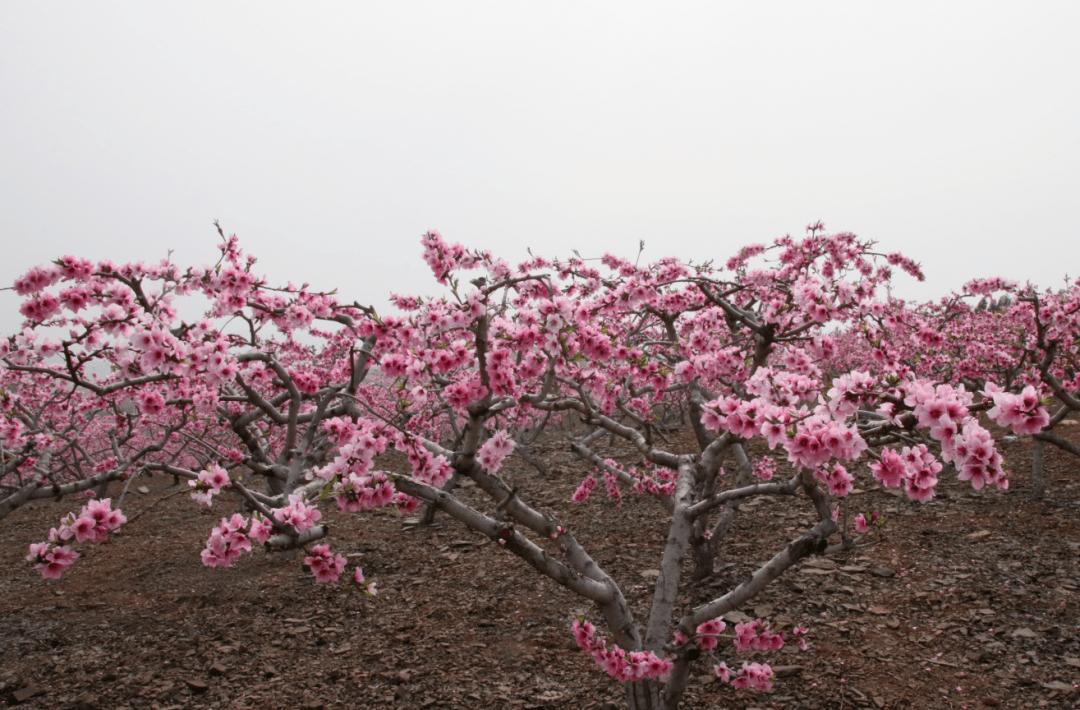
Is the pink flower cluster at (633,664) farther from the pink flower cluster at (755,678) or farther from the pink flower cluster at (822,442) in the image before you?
the pink flower cluster at (822,442)

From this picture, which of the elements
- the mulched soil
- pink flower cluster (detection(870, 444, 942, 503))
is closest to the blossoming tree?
pink flower cluster (detection(870, 444, 942, 503))

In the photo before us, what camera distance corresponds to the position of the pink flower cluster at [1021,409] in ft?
8.20

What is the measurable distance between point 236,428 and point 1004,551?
9114mm

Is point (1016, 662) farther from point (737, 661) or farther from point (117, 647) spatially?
point (117, 647)

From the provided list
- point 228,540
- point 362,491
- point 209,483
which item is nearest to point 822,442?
point 362,491

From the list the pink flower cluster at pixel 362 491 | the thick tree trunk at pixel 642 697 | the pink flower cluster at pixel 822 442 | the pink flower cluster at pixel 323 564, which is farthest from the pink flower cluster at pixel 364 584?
the pink flower cluster at pixel 822 442

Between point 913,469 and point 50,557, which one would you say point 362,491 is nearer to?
point 50,557

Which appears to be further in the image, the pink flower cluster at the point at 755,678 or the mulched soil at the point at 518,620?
the mulched soil at the point at 518,620

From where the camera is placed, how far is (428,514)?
925 centimetres

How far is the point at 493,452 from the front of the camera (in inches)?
159

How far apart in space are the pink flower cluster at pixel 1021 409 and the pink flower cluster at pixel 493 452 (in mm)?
2748

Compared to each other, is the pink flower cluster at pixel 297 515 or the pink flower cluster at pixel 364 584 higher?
the pink flower cluster at pixel 297 515

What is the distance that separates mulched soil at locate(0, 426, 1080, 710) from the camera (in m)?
4.59

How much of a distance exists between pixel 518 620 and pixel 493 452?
9.19 ft
